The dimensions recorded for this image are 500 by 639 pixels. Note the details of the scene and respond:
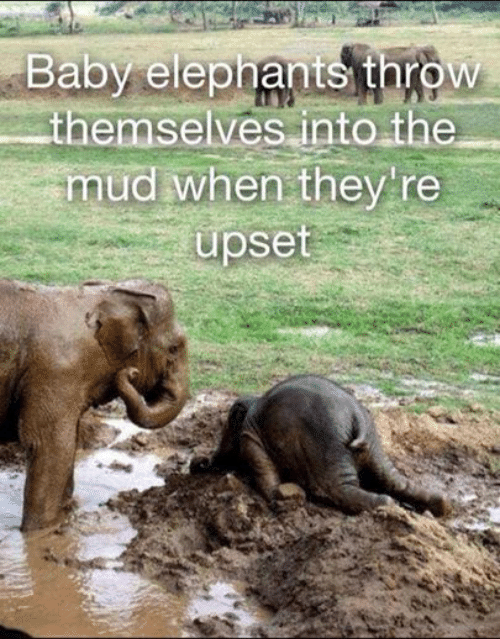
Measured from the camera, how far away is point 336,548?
7.27 metres

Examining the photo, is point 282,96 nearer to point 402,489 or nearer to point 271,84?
point 271,84

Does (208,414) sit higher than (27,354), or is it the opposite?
(27,354)

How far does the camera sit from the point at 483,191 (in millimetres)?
20719

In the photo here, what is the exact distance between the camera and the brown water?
704 cm

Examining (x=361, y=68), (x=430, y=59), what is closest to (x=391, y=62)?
(x=430, y=59)

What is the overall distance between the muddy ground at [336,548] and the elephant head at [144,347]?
0.55m

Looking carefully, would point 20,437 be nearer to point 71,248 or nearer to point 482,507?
point 482,507

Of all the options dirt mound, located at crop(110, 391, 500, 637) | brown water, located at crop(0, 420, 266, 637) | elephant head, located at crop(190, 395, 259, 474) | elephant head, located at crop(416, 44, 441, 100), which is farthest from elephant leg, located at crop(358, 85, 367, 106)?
brown water, located at crop(0, 420, 266, 637)

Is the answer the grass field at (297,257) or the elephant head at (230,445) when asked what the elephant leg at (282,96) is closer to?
the grass field at (297,257)

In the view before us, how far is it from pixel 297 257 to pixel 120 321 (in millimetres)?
7820

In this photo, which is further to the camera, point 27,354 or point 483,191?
point 483,191

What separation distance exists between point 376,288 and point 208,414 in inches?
178

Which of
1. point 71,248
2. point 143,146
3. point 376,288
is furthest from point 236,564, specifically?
point 143,146

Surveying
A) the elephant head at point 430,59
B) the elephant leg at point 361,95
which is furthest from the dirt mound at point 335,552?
the elephant head at point 430,59
